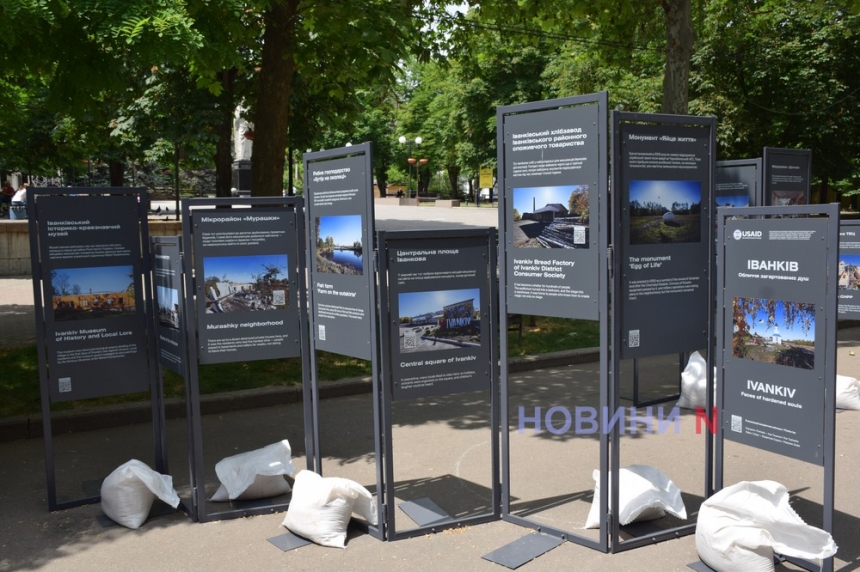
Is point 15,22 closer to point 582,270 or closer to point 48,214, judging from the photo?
point 48,214

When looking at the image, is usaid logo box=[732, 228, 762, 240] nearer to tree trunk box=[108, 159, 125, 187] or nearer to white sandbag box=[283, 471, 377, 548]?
white sandbag box=[283, 471, 377, 548]

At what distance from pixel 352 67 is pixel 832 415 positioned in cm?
936

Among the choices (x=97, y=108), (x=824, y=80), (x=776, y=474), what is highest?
(x=824, y=80)

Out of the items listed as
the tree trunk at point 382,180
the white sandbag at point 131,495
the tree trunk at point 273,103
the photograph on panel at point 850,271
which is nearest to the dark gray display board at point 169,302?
the white sandbag at point 131,495

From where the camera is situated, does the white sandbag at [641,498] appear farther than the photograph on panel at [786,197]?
No

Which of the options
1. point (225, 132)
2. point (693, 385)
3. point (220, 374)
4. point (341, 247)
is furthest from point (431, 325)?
point (225, 132)

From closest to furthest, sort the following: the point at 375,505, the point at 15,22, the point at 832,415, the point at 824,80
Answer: the point at 832,415, the point at 375,505, the point at 15,22, the point at 824,80

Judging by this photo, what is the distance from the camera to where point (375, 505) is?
5523 millimetres

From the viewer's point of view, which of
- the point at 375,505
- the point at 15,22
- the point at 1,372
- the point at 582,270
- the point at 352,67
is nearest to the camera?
the point at 582,270

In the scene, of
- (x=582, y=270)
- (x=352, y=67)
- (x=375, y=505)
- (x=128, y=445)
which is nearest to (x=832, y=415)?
(x=582, y=270)

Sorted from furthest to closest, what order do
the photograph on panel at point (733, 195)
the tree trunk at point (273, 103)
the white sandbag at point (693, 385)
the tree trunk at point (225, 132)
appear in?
the tree trunk at point (225, 132), the tree trunk at point (273, 103), the photograph on panel at point (733, 195), the white sandbag at point (693, 385)

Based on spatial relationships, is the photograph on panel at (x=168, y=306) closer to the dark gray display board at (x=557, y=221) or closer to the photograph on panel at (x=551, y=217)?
the dark gray display board at (x=557, y=221)

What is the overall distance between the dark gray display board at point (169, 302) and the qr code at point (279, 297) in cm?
59

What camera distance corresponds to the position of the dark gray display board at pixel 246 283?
5566mm
